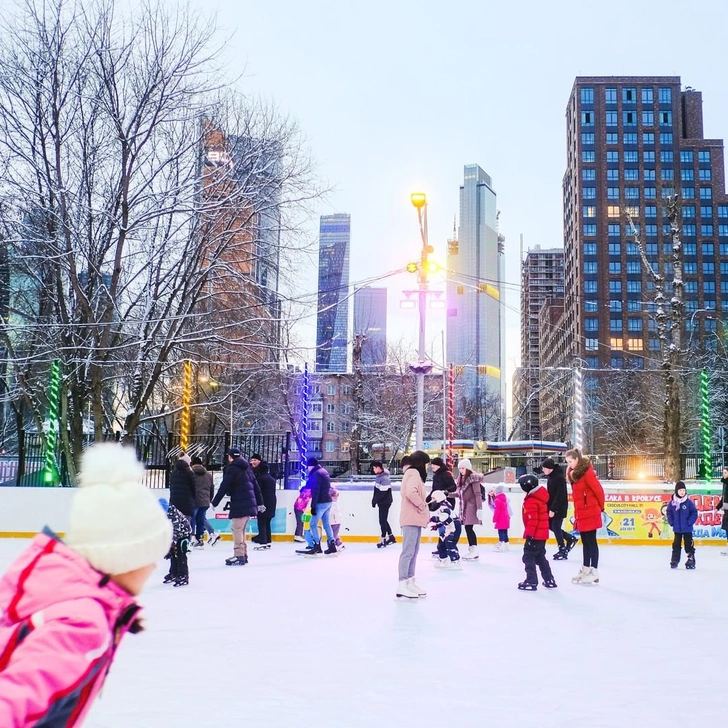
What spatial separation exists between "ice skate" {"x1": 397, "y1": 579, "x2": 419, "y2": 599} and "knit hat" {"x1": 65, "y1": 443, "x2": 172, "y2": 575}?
6.98 meters

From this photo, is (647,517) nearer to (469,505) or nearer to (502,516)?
(502,516)

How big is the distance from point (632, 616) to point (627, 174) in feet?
326

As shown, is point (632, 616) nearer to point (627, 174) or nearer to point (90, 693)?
point (90, 693)

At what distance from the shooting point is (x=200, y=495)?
1321cm

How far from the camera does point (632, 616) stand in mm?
7414

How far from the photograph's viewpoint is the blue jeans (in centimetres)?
1231

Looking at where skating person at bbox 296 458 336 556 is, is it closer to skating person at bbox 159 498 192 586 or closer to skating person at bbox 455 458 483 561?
skating person at bbox 455 458 483 561

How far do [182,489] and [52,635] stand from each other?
8.81 meters

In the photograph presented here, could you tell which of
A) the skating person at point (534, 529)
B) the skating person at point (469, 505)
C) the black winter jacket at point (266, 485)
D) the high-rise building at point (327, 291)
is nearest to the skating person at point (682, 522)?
the skating person at point (469, 505)

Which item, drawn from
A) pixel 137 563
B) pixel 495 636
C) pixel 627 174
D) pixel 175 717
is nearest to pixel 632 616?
pixel 495 636

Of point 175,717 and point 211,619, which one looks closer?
point 175,717

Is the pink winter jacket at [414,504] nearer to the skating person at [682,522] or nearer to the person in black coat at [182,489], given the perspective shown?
the person in black coat at [182,489]

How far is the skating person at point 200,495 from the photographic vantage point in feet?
43.2

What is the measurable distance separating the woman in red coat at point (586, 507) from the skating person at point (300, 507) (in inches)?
223
